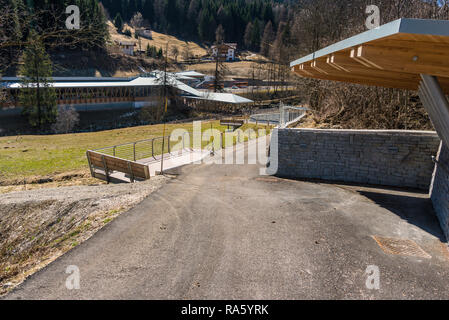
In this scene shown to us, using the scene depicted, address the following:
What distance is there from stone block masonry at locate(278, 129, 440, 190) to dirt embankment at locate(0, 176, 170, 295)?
17.6 ft

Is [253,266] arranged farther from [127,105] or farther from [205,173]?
[127,105]

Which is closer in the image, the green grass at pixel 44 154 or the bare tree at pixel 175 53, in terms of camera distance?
the green grass at pixel 44 154

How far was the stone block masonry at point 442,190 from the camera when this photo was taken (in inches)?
290

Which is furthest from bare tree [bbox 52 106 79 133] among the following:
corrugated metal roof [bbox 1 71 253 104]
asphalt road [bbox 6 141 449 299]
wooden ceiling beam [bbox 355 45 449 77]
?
wooden ceiling beam [bbox 355 45 449 77]

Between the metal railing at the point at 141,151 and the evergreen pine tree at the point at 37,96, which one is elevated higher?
the evergreen pine tree at the point at 37,96

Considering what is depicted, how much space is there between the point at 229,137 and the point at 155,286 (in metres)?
16.1

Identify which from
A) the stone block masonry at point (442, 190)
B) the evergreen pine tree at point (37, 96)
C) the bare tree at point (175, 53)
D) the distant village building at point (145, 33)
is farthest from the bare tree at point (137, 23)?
the stone block masonry at point (442, 190)

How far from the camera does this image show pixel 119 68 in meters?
71.5

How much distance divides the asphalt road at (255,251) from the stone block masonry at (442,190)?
0.26 m

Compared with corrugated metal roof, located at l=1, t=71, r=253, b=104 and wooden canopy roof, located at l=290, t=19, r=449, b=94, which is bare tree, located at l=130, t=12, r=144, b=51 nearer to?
corrugated metal roof, located at l=1, t=71, r=253, b=104

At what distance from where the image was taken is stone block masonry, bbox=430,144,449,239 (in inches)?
290

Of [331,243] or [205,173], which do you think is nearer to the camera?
[331,243]

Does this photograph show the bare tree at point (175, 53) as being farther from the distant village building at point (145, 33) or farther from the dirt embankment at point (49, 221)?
the dirt embankment at point (49, 221)
